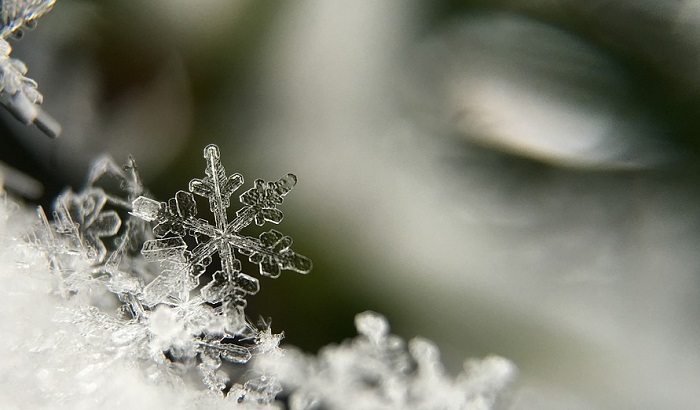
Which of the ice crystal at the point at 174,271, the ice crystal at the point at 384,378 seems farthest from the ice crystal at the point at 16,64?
the ice crystal at the point at 384,378

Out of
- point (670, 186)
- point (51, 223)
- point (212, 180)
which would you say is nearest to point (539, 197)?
point (670, 186)

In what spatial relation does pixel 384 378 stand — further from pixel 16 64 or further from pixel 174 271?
pixel 16 64

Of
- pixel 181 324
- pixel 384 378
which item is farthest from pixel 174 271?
pixel 384 378

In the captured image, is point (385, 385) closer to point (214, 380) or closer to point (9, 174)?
point (214, 380)

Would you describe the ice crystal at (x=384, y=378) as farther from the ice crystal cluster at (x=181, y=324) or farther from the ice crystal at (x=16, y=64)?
the ice crystal at (x=16, y=64)

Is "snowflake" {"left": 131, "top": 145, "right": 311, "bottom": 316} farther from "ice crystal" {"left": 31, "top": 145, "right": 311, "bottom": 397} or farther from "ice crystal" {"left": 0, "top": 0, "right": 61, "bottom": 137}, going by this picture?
"ice crystal" {"left": 0, "top": 0, "right": 61, "bottom": 137}

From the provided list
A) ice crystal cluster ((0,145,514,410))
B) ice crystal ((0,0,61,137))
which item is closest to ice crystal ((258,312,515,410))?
ice crystal cluster ((0,145,514,410))

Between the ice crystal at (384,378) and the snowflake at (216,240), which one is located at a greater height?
the snowflake at (216,240)
